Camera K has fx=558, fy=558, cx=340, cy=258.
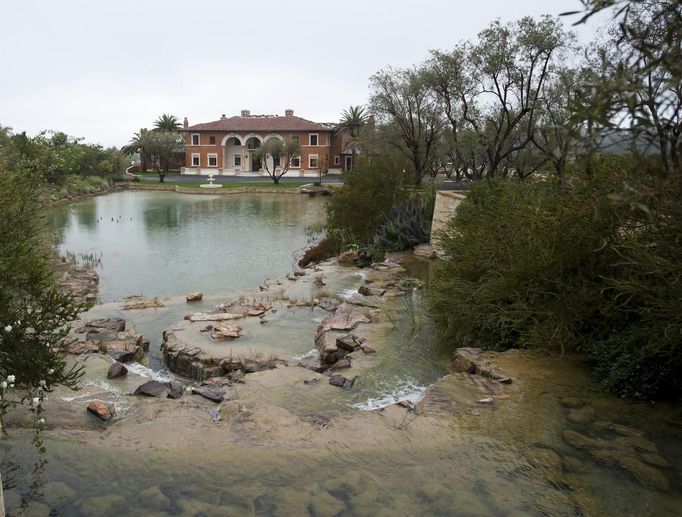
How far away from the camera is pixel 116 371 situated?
8.13 meters

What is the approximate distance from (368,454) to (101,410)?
3.17m

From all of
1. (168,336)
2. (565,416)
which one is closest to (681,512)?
(565,416)

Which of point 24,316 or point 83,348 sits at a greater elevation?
point 24,316

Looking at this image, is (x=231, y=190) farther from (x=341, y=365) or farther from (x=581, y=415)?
(x=581, y=415)

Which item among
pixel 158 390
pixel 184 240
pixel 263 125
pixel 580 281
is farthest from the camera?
pixel 263 125

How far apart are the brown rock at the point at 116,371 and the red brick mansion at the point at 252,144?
188ft

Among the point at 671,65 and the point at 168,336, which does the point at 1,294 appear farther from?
the point at 671,65

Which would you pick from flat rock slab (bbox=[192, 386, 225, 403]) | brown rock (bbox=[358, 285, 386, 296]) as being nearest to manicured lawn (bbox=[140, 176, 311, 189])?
brown rock (bbox=[358, 285, 386, 296])

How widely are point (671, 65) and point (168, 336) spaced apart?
9.16 metres

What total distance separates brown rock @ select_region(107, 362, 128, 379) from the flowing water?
147 centimetres

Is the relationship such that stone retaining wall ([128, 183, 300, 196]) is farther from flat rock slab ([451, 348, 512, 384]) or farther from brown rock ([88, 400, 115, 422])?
brown rock ([88, 400, 115, 422])

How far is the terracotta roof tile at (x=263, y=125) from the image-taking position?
65.7 metres

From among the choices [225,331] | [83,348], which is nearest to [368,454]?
[225,331]

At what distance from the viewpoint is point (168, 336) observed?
1011 cm
